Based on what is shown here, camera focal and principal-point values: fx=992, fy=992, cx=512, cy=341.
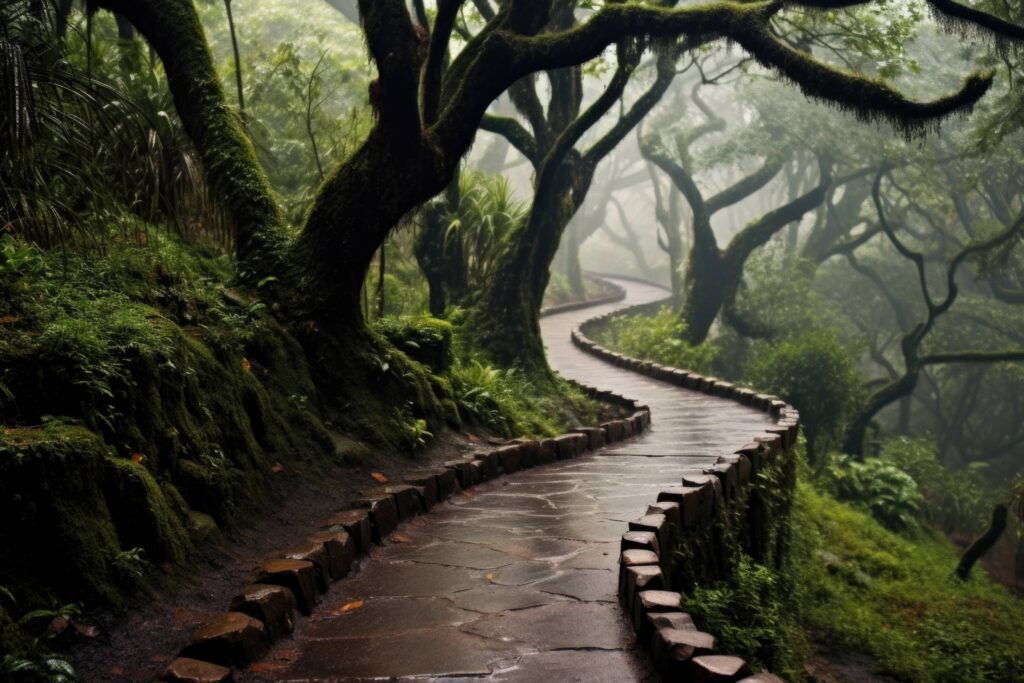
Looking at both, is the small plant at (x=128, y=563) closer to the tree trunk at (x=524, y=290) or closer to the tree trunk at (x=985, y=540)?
the tree trunk at (x=524, y=290)

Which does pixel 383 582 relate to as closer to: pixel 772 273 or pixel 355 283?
pixel 355 283

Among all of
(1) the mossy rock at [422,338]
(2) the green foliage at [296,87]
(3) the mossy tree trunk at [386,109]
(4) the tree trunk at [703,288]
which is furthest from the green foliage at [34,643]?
(4) the tree trunk at [703,288]

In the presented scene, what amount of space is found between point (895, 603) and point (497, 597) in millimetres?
8121

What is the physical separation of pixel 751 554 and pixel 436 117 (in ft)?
14.8

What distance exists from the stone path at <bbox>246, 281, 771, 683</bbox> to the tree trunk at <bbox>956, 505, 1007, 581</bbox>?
762 cm

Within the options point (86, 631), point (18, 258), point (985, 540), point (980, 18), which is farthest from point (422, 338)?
point (985, 540)

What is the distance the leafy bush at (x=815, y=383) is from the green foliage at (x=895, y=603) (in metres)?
2.93

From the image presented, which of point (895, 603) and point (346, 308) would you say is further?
point (895, 603)

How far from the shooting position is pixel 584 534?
6.00m

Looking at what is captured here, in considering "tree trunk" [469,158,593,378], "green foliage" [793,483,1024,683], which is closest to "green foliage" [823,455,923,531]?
"green foliage" [793,483,1024,683]

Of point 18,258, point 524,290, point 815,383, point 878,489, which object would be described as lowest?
point 878,489

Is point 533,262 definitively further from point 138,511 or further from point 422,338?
point 138,511

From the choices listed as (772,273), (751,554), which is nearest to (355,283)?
(751,554)

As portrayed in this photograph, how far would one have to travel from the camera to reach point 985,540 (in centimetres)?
1351
